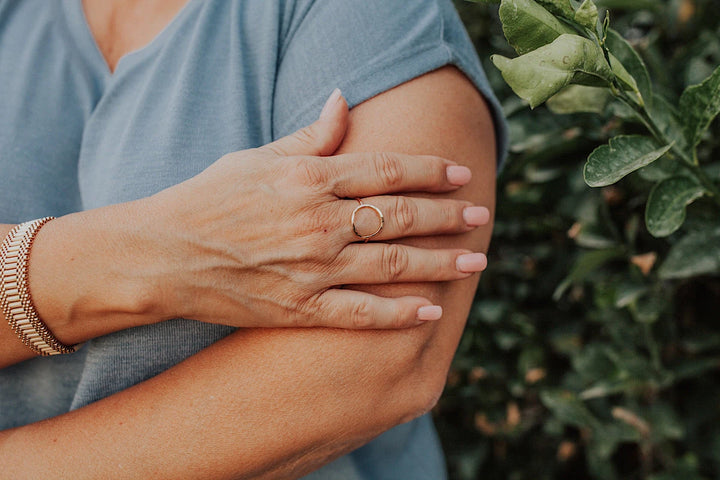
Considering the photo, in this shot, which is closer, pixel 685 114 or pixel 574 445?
pixel 685 114

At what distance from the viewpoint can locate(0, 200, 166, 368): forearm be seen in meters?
0.80

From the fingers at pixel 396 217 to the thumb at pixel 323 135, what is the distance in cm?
9

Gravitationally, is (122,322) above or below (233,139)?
below

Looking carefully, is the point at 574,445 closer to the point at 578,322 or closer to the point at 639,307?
the point at 578,322

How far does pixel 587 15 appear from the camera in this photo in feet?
1.91

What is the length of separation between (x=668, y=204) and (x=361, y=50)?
492 millimetres

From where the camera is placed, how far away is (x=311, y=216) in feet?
2.58

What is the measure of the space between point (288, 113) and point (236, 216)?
0.23 metres

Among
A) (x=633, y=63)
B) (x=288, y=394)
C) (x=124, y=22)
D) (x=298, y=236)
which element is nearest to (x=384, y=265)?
(x=298, y=236)

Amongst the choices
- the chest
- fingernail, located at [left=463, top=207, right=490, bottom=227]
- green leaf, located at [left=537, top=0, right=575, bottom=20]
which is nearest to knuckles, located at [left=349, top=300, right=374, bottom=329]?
fingernail, located at [left=463, top=207, right=490, bottom=227]

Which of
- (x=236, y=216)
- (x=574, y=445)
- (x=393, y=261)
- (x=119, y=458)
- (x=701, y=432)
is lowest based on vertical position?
(x=574, y=445)

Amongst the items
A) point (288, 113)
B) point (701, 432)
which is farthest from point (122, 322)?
point (701, 432)

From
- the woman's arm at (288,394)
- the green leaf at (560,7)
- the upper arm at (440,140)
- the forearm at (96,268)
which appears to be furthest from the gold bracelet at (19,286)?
the green leaf at (560,7)

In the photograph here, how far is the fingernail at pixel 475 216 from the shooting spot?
2.86 ft
